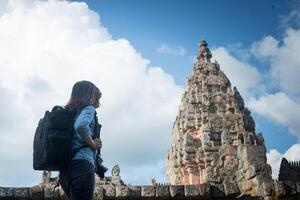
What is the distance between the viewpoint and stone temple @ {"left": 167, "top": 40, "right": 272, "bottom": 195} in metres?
32.3

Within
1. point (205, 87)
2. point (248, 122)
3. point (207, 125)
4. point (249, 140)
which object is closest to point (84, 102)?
point (249, 140)

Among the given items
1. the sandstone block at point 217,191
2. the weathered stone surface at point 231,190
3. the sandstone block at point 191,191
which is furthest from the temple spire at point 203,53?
the sandstone block at point 191,191

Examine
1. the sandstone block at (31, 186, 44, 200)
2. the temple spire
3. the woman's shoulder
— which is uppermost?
the temple spire

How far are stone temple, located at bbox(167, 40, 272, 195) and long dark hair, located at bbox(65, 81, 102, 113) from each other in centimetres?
2154

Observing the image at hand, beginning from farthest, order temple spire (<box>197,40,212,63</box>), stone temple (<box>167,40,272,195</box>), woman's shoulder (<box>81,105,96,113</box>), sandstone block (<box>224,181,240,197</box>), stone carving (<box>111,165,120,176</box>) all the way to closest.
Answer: temple spire (<box>197,40,212,63</box>), stone temple (<box>167,40,272,195</box>), stone carving (<box>111,165,120,176</box>), sandstone block (<box>224,181,240,197</box>), woman's shoulder (<box>81,105,96,113</box>)

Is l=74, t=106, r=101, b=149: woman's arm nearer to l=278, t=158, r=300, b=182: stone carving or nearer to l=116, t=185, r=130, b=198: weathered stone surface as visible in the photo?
l=116, t=185, r=130, b=198: weathered stone surface

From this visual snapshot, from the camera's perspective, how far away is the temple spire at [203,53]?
43.5m

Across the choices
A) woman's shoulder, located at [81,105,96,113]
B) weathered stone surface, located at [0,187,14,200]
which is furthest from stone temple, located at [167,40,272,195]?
woman's shoulder, located at [81,105,96,113]

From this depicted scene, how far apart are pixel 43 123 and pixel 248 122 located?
32634 mm

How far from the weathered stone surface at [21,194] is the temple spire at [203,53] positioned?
36326 mm

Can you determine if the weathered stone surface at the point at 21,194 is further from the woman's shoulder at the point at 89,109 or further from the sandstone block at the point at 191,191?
the woman's shoulder at the point at 89,109

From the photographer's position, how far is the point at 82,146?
4973 millimetres

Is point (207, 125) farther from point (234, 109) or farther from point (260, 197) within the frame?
point (260, 197)

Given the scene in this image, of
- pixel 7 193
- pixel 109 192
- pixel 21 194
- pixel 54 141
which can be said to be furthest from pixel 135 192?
pixel 54 141
